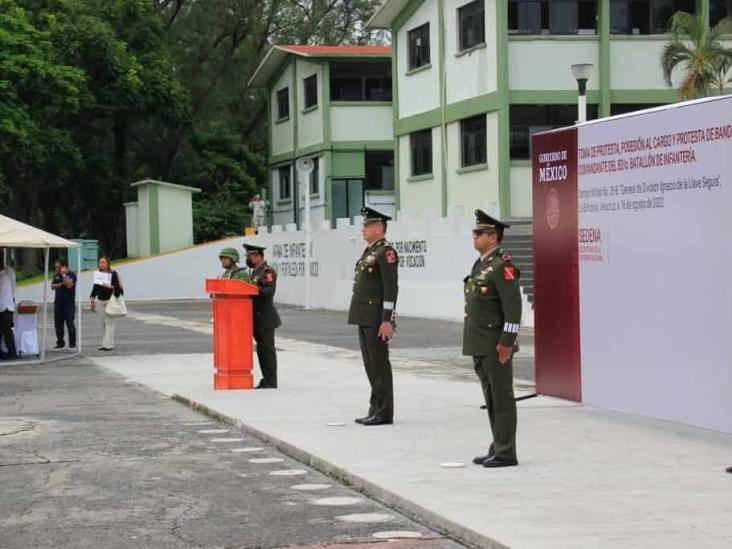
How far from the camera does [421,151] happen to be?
42312mm

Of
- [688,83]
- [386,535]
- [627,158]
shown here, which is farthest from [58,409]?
[688,83]

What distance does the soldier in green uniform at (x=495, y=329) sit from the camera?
10000 millimetres

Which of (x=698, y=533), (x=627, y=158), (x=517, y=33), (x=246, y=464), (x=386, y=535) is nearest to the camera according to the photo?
(x=698, y=533)

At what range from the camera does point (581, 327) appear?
44.2ft

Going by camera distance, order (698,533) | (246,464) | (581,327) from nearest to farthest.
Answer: (698,533), (246,464), (581,327)

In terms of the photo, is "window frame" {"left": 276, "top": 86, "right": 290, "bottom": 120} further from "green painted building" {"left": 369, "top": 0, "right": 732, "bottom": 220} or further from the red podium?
the red podium

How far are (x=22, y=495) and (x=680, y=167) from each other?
19.9ft

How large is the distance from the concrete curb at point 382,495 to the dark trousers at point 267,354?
9.75 feet

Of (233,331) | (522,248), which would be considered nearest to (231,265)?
(233,331)

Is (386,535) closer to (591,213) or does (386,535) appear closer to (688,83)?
(591,213)

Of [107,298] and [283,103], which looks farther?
[283,103]

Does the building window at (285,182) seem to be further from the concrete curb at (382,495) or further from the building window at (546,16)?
the concrete curb at (382,495)

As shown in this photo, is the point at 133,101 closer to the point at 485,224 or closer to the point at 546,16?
the point at 546,16

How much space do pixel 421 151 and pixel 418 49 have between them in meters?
3.20
